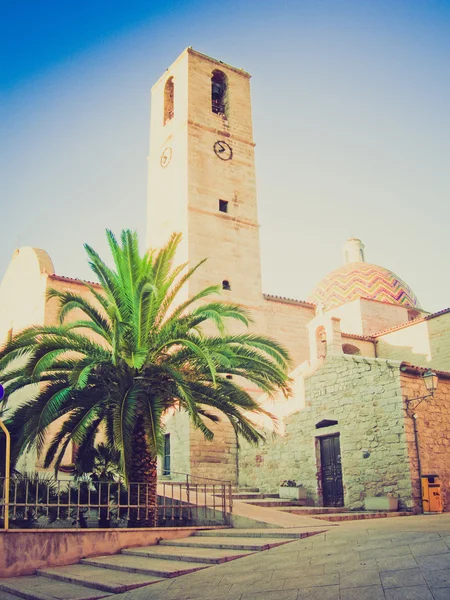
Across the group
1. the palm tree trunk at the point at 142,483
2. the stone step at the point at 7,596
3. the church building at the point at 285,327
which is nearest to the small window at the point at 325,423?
the church building at the point at 285,327

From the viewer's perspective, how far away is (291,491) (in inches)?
611

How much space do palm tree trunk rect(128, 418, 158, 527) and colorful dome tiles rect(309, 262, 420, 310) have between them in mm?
18677

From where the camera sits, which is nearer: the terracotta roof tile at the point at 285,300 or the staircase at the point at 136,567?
the staircase at the point at 136,567

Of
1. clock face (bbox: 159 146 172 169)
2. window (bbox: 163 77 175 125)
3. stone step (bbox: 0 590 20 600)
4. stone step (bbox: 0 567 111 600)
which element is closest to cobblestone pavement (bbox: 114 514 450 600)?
stone step (bbox: 0 567 111 600)

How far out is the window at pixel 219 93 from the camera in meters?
24.7

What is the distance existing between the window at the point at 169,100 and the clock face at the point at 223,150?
9.49 feet

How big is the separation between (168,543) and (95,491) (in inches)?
86.7

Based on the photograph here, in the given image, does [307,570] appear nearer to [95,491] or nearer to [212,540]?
[212,540]

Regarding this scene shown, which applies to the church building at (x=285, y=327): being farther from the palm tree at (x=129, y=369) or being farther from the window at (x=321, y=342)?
the palm tree at (x=129, y=369)

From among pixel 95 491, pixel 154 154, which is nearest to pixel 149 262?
pixel 95 491

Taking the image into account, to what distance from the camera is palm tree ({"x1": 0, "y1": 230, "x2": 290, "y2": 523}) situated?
10.1 m

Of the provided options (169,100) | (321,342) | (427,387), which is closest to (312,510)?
(427,387)

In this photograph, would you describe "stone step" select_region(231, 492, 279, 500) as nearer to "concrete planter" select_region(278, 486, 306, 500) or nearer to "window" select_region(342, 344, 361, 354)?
"concrete planter" select_region(278, 486, 306, 500)

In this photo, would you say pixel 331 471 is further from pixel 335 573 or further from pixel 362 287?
pixel 362 287
